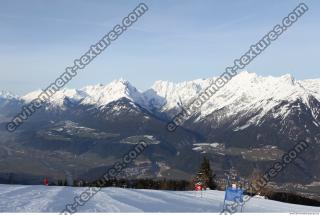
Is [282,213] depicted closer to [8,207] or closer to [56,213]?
[56,213]

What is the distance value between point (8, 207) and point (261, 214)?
15.8 meters

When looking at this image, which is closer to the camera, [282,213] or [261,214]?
[261,214]

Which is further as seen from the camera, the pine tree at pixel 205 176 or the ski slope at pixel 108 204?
the pine tree at pixel 205 176

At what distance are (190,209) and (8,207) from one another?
1195 cm

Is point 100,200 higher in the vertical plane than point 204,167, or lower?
lower

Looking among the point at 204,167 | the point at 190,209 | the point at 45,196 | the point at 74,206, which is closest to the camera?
the point at 74,206

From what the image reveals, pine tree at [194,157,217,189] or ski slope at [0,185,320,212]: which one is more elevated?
pine tree at [194,157,217,189]

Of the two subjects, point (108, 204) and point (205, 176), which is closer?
point (108, 204)

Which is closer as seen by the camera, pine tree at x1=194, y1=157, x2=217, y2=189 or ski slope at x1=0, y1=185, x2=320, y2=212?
ski slope at x1=0, y1=185, x2=320, y2=212

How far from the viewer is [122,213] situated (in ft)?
93.8

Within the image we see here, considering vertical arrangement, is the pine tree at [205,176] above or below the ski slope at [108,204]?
above

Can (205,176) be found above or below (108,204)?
above

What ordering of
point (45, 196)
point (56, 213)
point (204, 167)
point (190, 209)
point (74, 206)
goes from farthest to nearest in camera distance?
point (204, 167) → point (45, 196) → point (190, 209) → point (74, 206) → point (56, 213)

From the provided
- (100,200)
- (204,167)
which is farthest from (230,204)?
(204,167)
